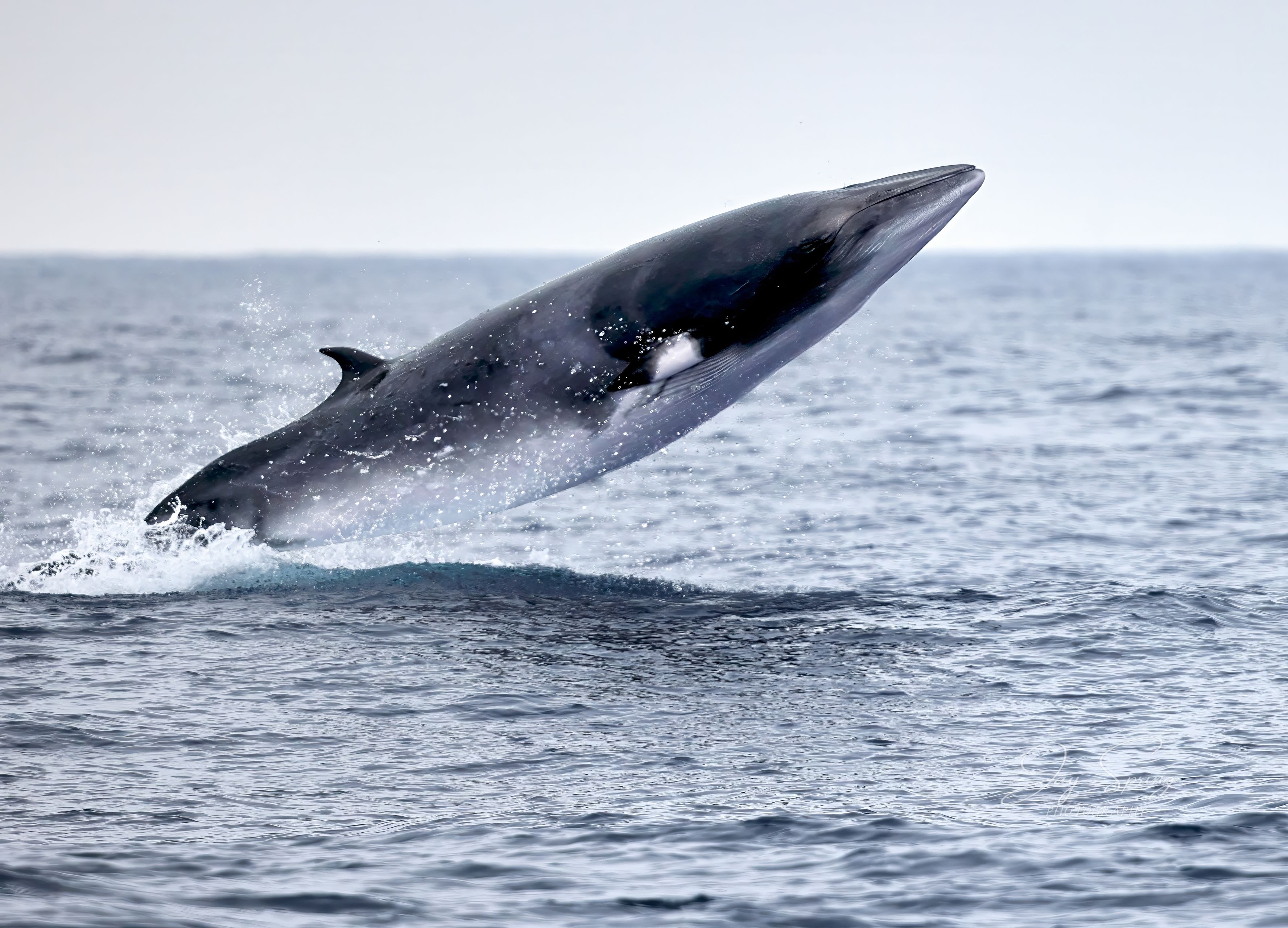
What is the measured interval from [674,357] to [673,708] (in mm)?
3433

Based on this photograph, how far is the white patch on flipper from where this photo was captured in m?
15.4

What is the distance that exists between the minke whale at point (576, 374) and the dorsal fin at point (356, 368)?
31mm

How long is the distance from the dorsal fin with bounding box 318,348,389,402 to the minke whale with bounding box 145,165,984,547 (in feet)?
0.10

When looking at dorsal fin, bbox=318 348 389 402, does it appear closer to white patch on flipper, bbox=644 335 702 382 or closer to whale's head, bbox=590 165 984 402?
whale's head, bbox=590 165 984 402

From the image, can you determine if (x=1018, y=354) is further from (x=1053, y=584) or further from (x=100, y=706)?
(x=100, y=706)

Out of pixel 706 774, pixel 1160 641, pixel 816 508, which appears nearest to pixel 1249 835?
pixel 706 774

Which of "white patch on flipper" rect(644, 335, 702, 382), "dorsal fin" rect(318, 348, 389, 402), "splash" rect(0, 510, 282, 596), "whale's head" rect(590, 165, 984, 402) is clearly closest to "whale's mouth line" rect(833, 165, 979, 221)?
"whale's head" rect(590, 165, 984, 402)

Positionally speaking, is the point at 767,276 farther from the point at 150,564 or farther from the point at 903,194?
the point at 150,564

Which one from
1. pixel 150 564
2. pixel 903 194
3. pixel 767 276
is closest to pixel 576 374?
pixel 767 276

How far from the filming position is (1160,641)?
16703 millimetres

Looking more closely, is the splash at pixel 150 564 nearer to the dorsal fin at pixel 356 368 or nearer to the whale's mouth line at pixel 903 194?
the dorsal fin at pixel 356 368

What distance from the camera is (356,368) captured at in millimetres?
17641

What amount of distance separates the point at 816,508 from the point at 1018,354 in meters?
44.9

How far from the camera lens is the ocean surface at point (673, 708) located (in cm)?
1030
